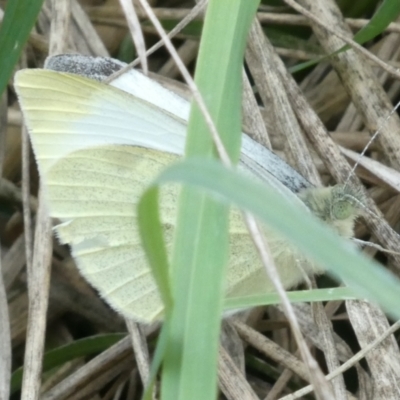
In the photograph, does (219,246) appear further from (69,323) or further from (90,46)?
(69,323)

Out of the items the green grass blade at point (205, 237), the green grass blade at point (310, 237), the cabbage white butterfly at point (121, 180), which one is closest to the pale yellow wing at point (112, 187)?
the cabbage white butterfly at point (121, 180)

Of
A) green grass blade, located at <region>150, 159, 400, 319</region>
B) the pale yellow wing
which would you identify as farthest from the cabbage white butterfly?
green grass blade, located at <region>150, 159, 400, 319</region>

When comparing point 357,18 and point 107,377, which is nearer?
point 107,377

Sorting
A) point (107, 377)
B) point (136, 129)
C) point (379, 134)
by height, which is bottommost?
point (107, 377)

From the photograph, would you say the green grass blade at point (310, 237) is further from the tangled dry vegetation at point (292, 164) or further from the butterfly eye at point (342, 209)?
the butterfly eye at point (342, 209)

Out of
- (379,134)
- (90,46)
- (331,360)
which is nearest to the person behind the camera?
(331,360)

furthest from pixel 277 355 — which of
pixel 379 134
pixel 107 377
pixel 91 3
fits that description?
pixel 91 3

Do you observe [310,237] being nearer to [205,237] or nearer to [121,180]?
[205,237]
